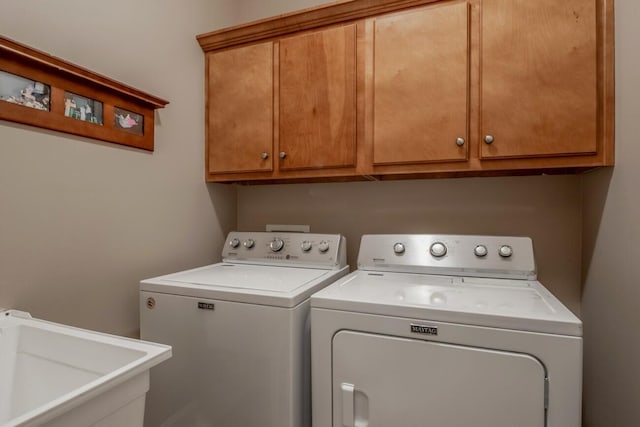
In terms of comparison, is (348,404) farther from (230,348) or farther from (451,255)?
(451,255)

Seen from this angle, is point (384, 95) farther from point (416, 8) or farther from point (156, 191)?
point (156, 191)

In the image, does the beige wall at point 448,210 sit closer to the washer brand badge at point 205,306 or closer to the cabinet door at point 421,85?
the cabinet door at point 421,85

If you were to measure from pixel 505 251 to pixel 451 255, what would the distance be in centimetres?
22

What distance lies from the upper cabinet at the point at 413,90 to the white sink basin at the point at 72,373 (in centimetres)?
114

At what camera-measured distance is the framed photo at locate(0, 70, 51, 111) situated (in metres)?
1.08

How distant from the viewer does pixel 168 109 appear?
5.62 feet

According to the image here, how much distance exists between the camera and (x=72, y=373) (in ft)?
2.83

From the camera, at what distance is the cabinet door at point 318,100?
164 centimetres

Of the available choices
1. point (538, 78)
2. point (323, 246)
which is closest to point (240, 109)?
point (323, 246)

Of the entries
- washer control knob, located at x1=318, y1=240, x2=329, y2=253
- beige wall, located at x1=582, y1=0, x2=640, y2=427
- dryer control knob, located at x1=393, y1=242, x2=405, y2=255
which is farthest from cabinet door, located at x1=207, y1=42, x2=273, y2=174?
beige wall, located at x1=582, y1=0, x2=640, y2=427

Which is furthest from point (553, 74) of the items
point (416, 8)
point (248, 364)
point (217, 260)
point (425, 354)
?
point (217, 260)

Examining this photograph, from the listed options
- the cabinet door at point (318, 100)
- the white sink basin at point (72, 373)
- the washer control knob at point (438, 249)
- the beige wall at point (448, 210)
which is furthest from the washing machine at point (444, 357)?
the cabinet door at point (318, 100)

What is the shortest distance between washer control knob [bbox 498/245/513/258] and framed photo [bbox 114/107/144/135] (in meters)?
1.69

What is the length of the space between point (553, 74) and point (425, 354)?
1168 millimetres
